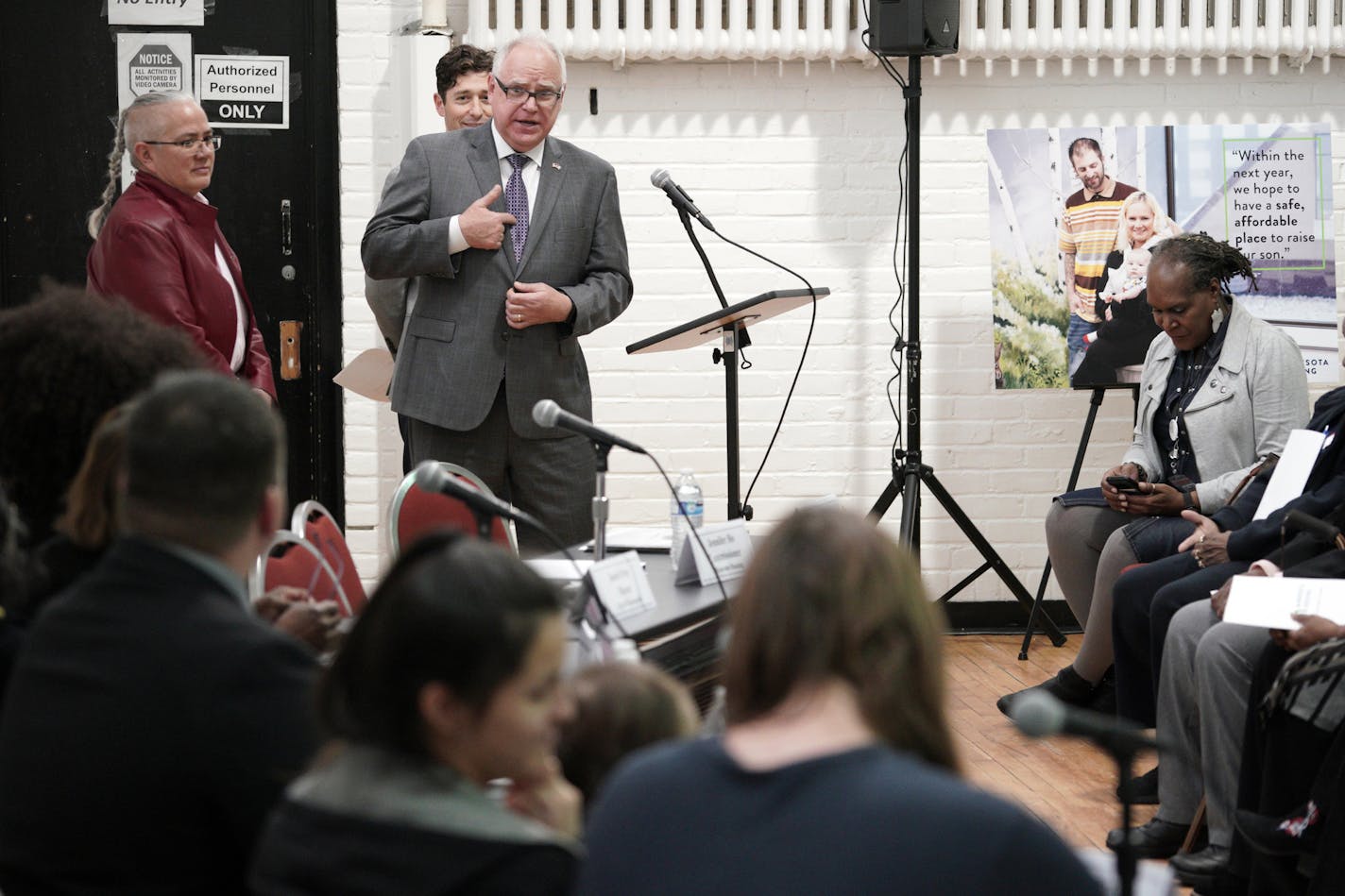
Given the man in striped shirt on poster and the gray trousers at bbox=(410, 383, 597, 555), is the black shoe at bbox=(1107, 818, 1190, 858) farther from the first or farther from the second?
the man in striped shirt on poster

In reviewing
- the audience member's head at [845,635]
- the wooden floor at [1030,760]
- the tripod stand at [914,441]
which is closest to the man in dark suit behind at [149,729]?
the audience member's head at [845,635]

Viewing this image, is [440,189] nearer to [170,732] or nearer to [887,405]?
[887,405]

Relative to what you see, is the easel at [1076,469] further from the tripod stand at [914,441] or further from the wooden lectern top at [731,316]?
the wooden lectern top at [731,316]

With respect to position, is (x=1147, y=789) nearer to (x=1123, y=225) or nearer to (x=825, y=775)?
(x=1123, y=225)

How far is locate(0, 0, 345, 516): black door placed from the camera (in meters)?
4.92

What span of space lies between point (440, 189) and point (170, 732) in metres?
2.56

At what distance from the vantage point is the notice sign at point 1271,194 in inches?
195

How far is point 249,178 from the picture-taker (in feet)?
16.5

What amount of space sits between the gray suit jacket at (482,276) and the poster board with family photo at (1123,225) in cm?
174

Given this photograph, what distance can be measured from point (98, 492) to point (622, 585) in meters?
0.80

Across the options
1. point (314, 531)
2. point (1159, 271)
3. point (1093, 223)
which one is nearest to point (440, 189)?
point (314, 531)

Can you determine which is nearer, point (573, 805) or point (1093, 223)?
point (573, 805)

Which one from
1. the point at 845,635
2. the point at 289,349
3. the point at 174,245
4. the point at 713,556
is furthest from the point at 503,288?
the point at 845,635

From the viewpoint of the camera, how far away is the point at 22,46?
4.91 m
